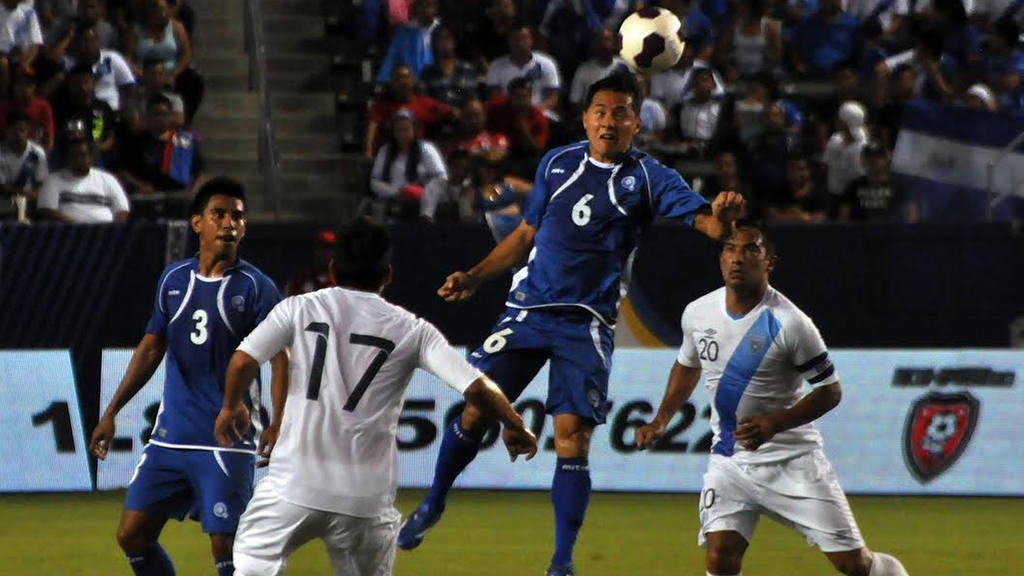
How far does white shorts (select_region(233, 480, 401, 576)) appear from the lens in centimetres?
642

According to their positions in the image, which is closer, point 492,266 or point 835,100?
point 492,266

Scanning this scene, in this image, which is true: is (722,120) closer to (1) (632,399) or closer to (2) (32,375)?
(1) (632,399)

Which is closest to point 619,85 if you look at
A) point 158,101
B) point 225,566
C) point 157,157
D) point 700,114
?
point 225,566

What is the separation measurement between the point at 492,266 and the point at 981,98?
10.7 meters

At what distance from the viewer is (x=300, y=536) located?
6.47 m

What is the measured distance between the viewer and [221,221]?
26.5 ft

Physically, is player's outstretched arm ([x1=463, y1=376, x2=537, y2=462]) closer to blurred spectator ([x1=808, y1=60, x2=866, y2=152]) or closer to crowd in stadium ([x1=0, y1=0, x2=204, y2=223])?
crowd in stadium ([x1=0, y1=0, x2=204, y2=223])

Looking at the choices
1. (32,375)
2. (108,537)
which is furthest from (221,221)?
(32,375)

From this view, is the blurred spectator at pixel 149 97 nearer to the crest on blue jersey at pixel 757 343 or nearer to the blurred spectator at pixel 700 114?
the blurred spectator at pixel 700 114

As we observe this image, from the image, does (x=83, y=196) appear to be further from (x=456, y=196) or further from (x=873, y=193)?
(x=873, y=193)

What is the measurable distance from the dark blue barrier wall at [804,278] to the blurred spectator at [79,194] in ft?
2.37

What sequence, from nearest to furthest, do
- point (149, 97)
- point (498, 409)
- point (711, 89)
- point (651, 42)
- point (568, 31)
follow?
point (498, 409)
point (651, 42)
point (149, 97)
point (711, 89)
point (568, 31)

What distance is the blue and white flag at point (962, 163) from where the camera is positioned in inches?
604

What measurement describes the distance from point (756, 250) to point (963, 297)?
754 cm
